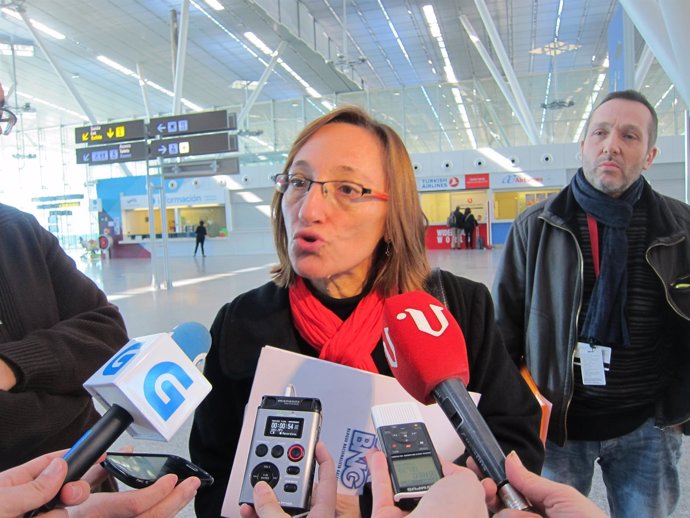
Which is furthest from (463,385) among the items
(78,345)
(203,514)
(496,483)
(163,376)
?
(78,345)

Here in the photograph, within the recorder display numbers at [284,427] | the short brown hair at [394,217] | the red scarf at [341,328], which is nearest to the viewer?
the recorder display numbers at [284,427]

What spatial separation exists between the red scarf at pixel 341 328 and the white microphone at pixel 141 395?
350 mm

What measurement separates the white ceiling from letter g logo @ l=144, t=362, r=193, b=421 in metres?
13.0

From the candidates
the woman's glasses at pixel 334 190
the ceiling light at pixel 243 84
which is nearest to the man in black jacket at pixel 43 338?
the woman's glasses at pixel 334 190

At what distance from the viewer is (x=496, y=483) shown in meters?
0.59

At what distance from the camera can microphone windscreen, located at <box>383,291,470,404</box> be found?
0.75 meters

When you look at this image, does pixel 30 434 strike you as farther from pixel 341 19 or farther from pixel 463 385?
pixel 341 19

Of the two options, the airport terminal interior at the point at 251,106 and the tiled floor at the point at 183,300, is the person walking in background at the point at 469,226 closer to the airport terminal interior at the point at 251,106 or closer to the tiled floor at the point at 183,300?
the airport terminal interior at the point at 251,106

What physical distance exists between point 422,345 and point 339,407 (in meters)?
0.29

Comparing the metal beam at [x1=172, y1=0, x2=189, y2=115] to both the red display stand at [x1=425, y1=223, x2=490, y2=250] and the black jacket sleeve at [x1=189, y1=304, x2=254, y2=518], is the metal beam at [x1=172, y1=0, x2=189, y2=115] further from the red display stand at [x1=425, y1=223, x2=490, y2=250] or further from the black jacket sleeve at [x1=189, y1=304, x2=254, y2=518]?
the black jacket sleeve at [x1=189, y1=304, x2=254, y2=518]

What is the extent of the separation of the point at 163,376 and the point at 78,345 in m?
0.52

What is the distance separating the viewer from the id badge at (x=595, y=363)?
62.6 inches

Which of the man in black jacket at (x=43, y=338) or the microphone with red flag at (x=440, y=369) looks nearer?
the microphone with red flag at (x=440, y=369)

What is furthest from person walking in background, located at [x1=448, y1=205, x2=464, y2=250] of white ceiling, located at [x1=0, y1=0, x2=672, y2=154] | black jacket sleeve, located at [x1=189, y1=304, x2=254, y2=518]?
black jacket sleeve, located at [x1=189, y1=304, x2=254, y2=518]
